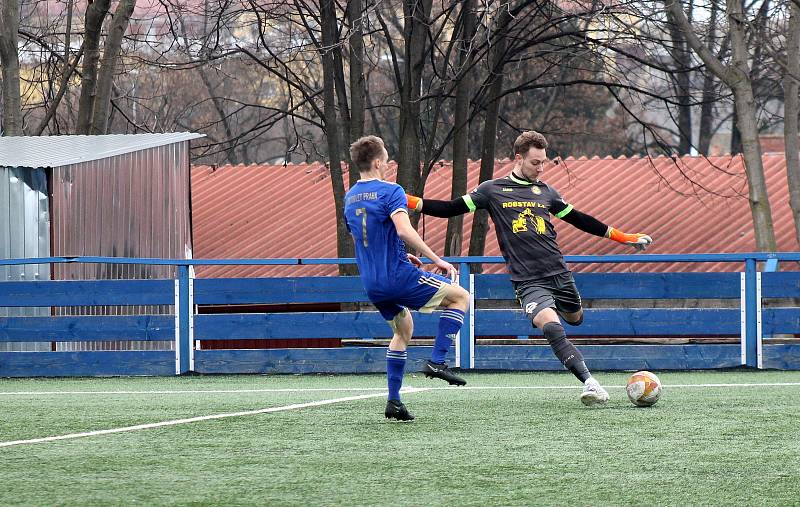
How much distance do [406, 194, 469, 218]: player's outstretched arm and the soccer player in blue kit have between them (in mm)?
511

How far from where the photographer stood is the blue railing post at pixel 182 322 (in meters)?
13.5

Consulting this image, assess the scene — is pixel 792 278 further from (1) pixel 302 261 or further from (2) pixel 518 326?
(1) pixel 302 261

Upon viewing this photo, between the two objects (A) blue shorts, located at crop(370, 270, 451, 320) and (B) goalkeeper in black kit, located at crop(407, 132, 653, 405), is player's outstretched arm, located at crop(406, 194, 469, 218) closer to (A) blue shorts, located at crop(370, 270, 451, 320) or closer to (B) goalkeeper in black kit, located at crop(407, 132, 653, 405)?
(B) goalkeeper in black kit, located at crop(407, 132, 653, 405)

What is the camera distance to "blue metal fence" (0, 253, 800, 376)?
13.1 m

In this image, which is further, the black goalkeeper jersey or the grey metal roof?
the grey metal roof

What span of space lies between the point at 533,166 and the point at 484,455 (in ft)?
10.3

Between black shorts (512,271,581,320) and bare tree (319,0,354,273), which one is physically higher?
bare tree (319,0,354,273)

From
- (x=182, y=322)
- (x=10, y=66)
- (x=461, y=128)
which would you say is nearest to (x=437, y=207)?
(x=182, y=322)

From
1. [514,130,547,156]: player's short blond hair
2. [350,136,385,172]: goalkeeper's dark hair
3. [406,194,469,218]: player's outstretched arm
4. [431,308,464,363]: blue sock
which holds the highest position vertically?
[514,130,547,156]: player's short blond hair

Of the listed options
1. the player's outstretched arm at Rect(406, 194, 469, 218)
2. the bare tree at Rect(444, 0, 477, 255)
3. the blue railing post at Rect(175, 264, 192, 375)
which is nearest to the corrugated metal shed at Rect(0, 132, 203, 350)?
the blue railing post at Rect(175, 264, 192, 375)

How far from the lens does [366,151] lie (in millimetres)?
7539

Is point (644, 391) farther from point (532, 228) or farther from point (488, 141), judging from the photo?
point (488, 141)

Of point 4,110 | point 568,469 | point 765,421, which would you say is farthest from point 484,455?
point 4,110

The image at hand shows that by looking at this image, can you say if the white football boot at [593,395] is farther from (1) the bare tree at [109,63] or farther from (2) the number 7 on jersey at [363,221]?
(1) the bare tree at [109,63]
